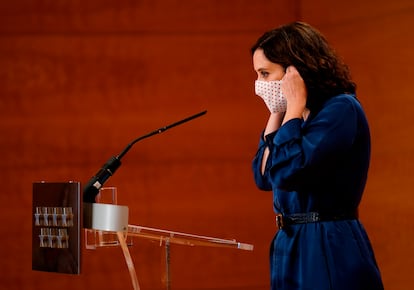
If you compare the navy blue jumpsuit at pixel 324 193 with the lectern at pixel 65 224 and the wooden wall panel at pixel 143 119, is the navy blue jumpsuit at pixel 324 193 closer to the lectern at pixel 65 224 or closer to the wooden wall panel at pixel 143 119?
the lectern at pixel 65 224

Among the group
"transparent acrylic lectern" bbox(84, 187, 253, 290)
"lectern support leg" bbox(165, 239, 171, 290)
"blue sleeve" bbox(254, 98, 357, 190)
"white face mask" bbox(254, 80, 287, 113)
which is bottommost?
"lectern support leg" bbox(165, 239, 171, 290)

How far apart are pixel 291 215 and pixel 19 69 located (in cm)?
222

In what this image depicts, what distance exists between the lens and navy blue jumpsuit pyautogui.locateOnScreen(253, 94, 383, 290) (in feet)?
5.34

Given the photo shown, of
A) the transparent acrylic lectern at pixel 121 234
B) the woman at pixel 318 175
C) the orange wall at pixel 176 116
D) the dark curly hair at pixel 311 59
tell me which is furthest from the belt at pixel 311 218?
the orange wall at pixel 176 116

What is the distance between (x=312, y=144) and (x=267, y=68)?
297mm

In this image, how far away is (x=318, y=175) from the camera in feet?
5.41

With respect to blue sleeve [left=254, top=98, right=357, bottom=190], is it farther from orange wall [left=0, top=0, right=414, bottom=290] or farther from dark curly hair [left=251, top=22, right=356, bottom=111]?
orange wall [left=0, top=0, right=414, bottom=290]

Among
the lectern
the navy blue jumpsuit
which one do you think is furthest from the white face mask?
the lectern

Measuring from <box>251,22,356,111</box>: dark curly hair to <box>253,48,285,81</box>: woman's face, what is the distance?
0.04 ft

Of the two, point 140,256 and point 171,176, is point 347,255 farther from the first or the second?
point 171,176

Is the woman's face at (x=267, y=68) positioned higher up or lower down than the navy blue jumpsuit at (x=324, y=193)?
higher up

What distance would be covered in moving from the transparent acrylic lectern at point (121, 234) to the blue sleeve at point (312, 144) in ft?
0.90

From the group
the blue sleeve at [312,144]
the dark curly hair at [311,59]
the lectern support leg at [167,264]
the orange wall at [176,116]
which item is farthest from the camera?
the orange wall at [176,116]

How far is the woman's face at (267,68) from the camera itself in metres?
1.81
